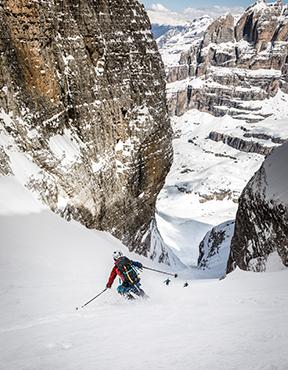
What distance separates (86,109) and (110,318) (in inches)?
797

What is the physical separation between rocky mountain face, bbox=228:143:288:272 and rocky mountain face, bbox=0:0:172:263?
10865mm

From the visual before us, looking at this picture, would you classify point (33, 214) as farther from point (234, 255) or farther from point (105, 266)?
point (234, 255)

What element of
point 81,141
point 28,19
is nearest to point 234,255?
point 81,141

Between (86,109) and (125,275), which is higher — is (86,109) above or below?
above

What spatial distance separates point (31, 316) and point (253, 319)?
592cm

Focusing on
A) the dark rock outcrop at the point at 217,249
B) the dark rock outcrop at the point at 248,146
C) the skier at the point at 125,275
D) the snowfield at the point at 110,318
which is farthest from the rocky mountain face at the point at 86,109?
the dark rock outcrop at the point at 248,146

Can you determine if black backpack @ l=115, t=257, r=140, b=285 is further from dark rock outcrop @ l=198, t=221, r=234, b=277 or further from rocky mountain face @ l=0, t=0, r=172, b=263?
dark rock outcrop @ l=198, t=221, r=234, b=277

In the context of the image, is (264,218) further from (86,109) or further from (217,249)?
(217,249)

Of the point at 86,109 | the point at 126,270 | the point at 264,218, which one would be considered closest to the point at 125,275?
the point at 126,270

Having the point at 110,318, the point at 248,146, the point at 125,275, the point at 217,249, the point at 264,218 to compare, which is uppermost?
the point at 110,318

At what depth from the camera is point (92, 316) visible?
10039 mm

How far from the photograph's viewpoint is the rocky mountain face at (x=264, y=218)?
19.0 m

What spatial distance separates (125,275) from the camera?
40.2ft

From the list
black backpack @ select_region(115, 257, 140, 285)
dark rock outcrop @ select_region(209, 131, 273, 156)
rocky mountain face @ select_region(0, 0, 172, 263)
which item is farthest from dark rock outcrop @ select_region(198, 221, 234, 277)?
dark rock outcrop @ select_region(209, 131, 273, 156)
